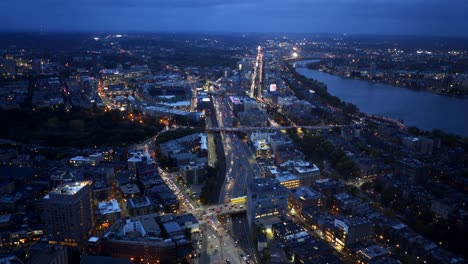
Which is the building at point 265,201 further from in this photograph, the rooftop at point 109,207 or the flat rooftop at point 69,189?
the flat rooftop at point 69,189

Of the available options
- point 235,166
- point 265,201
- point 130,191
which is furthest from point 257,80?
point 265,201

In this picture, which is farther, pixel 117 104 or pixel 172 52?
pixel 172 52

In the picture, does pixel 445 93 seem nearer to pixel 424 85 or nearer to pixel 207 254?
pixel 424 85

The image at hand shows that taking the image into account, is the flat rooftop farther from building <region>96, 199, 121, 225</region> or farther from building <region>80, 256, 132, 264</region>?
building <region>80, 256, 132, 264</region>

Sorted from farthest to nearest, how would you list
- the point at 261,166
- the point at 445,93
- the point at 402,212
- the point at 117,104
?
the point at 445,93 → the point at 117,104 → the point at 261,166 → the point at 402,212

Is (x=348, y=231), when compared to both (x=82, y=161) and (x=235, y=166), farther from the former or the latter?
(x=82, y=161)

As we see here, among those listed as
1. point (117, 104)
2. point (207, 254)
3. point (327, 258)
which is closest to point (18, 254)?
point (207, 254)
